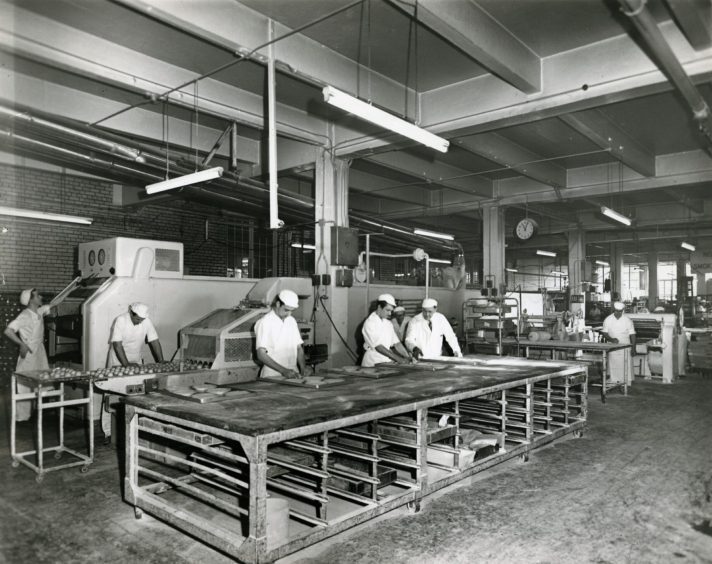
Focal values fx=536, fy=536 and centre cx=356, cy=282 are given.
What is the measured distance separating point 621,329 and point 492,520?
24.1 feet

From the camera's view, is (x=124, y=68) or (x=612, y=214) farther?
(x=612, y=214)

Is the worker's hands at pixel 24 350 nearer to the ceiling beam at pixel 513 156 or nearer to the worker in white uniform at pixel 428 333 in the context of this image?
the worker in white uniform at pixel 428 333

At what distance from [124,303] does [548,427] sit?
16.6ft

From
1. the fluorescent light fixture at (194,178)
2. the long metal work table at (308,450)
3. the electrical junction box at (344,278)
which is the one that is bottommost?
the long metal work table at (308,450)

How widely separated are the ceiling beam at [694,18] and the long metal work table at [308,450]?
10.7 ft

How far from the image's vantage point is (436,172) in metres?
10.3

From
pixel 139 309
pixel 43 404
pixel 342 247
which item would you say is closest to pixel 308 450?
pixel 43 404

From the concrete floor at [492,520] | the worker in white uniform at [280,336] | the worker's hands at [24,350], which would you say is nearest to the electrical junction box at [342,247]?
the worker in white uniform at [280,336]

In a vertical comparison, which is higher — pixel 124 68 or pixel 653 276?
pixel 124 68

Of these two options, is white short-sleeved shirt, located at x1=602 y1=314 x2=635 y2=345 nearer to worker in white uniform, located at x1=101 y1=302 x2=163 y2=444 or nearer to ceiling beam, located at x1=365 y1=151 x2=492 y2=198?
ceiling beam, located at x1=365 y1=151 x2=492 y2=198

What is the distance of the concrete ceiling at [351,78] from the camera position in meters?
4.98

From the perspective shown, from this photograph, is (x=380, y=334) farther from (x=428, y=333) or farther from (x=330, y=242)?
(x=330, y=242)

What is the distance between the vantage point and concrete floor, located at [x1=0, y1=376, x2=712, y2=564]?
324cm

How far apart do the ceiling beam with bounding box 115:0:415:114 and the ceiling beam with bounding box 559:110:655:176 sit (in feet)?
9.07
